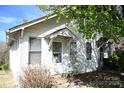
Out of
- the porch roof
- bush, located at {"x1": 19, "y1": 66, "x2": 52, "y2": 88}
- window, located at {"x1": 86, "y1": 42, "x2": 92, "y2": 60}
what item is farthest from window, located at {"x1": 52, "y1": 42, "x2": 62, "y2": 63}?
bush, located at {"x1": 19, "y1": 66, "x2": 52, "y2": 88}

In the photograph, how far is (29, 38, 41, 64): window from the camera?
17.3 m

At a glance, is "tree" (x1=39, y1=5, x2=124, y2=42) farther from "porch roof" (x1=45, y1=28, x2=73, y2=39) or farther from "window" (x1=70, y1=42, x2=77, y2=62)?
"window" (x1=70, y1=42, x2=77, y2=62)

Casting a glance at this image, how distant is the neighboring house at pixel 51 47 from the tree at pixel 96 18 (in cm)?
416

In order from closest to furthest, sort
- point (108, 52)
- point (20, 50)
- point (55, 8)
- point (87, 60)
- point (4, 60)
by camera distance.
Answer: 1. point (55, 8)
2. point (20, 50)
3. point (87, 60)
4. point (108, 52)
5. point (4, 60)

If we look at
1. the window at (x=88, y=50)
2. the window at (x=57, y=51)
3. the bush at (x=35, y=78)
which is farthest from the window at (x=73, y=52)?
the bush at (x=35, y=78)

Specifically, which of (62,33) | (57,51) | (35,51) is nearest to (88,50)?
(57,51)

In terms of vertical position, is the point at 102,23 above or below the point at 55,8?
below

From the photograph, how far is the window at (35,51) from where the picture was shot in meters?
17.3

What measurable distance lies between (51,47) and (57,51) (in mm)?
715

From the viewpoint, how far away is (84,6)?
1284cm

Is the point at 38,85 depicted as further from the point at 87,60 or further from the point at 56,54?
the point at 87,60

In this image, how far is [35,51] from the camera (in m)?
17.4

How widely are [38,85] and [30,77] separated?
55cm

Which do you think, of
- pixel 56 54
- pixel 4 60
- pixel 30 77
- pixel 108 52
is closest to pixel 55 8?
pixel 30 77
